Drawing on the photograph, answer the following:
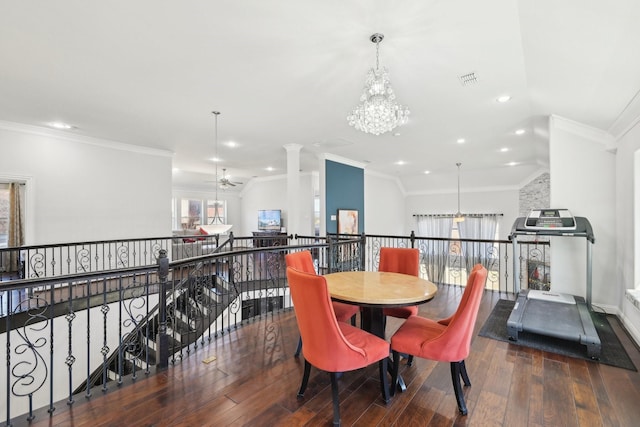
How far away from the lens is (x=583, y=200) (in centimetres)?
417

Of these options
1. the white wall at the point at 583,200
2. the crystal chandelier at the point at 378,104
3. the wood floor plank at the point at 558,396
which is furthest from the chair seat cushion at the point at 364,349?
the white wall at the point at 583,200

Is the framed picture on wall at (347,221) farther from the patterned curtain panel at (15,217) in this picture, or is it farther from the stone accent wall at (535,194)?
the patterned curtain panel at (15,217)

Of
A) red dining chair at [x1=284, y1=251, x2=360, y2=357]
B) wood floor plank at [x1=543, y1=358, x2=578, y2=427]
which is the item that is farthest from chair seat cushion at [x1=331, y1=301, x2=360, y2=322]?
wood floor plank at [x1=543, y1=358, x2=578, y2=427]

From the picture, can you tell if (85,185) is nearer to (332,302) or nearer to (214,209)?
(332,302)

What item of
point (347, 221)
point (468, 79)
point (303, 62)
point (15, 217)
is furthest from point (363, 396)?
point (15, 217)

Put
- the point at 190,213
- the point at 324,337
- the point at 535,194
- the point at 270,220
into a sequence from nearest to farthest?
the point at 324,337 → the point at 535,194 → the point at 270,220 → the point at 190,213

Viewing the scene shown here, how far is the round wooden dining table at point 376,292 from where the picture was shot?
2.16 meters

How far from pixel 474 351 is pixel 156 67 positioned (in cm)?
460

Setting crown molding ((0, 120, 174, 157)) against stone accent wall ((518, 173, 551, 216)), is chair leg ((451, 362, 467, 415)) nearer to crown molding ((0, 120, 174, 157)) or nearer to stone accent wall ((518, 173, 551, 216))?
crown molding ((0, 120, 174, 157))

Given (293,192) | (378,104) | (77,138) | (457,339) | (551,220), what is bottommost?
(457,339)

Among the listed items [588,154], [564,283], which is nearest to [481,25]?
[588,154]

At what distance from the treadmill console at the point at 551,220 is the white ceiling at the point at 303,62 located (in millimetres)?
1257

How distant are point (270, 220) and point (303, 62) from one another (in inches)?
367

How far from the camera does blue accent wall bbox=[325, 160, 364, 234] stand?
25.0ft
